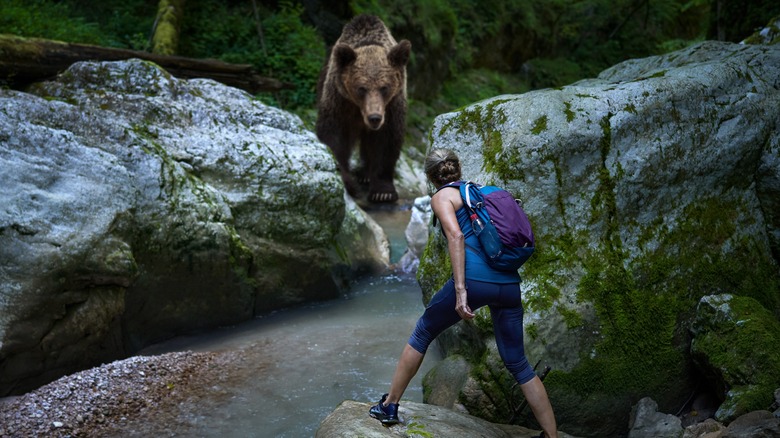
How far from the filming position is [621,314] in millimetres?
3990

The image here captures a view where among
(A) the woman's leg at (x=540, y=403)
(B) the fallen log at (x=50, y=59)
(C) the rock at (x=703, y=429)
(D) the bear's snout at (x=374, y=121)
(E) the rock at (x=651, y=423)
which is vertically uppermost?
(B) the fallen log at (x=50, y=59)

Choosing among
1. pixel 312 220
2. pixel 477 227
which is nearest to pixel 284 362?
pixel 312 220

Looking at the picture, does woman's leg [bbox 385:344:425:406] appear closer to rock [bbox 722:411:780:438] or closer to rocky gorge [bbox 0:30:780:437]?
rocky gorge [bbox 0:30:780:437]

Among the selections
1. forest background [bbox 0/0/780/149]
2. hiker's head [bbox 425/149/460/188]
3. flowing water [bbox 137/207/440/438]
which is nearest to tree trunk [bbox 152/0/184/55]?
forest background [bbox 0/0/780/149]

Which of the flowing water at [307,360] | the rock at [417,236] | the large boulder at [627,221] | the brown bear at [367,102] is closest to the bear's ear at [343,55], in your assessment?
the brown bear at [367,102]

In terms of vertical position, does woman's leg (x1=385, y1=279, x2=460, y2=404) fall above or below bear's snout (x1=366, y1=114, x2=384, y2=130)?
below

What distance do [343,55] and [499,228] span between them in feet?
22.2

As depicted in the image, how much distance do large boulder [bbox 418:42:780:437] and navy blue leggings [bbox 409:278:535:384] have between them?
488 millimetres

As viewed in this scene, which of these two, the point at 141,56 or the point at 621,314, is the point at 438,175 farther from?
the point at 141,56

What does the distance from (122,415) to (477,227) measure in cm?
246

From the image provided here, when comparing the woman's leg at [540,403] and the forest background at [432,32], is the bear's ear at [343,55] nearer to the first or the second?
the forest background at [432,32]

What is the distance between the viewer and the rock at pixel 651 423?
3660 mm

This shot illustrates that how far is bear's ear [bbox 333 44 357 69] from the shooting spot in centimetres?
942

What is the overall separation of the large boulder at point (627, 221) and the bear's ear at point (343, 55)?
206 inches
